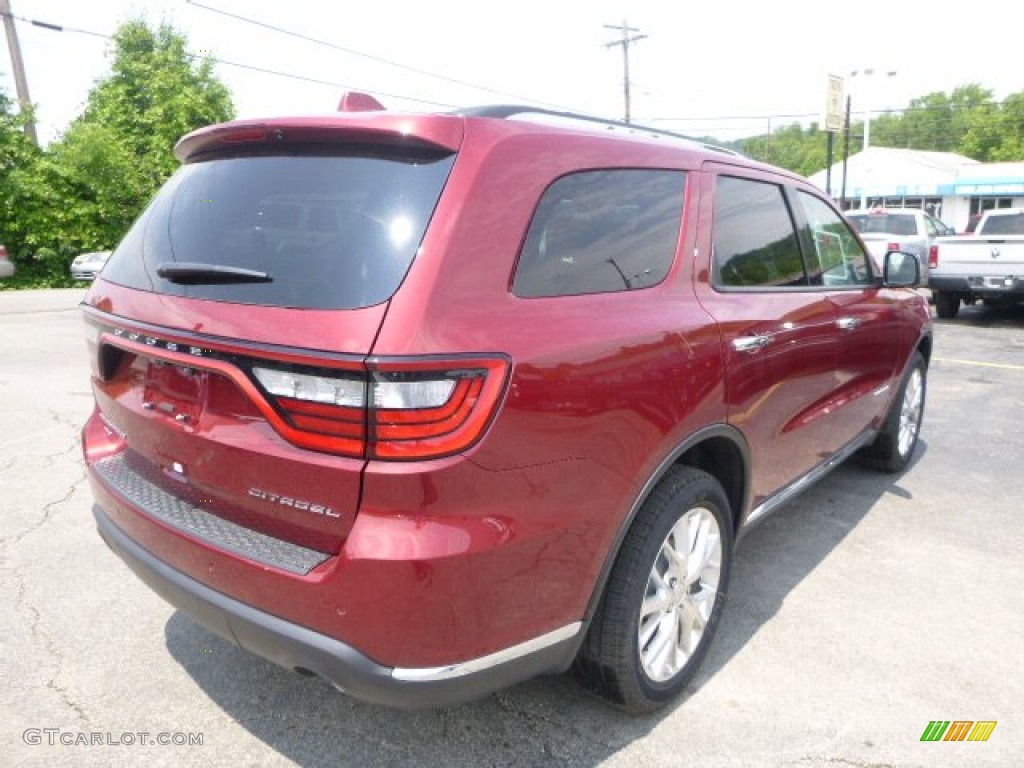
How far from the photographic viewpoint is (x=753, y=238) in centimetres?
308

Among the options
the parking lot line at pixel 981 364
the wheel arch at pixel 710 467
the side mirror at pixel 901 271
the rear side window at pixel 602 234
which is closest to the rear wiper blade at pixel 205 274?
the rear side window at pixel 602 234

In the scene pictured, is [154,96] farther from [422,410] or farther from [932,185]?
[932,185]

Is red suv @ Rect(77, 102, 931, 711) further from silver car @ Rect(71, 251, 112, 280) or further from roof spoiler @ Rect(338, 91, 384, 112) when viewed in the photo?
silver car @ Rect(71, 251, 112, 280)

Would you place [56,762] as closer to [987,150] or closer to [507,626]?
[507,626]

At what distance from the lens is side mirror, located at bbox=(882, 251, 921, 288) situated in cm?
435

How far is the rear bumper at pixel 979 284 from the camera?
1144cm

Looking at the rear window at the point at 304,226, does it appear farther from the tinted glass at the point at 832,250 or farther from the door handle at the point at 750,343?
the tinted glass at the point at 832,250

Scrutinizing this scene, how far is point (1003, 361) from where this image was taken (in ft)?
29.8

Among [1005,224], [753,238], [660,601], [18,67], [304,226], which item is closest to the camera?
[304,226]

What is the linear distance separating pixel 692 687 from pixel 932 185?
164 feet

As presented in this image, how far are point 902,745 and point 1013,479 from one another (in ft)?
10.5

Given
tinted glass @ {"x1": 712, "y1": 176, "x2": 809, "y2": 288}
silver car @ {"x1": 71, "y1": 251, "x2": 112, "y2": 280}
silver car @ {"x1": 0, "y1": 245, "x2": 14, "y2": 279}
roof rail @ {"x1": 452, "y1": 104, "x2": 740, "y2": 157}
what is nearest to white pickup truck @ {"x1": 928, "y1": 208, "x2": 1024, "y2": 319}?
tinted glass @ {"x1": 712, "y1": 176, "x2": 809, "y2": 288}

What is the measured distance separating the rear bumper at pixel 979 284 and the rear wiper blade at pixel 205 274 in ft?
40.5

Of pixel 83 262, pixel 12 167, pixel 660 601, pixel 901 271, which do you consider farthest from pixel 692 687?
pixel 12 167
